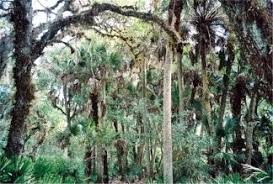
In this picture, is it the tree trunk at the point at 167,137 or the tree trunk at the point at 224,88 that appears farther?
the tree trunk at the point at 224,88

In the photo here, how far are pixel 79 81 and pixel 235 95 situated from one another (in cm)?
887

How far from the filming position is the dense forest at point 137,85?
12.1 metres

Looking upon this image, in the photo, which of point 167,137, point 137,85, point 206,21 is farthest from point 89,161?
point 167,137

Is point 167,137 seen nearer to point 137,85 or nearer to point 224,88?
point 224,88

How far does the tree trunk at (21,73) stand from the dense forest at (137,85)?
29 millimetres

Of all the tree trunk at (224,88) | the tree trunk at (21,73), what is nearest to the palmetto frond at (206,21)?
the tree trunk at (224,88)

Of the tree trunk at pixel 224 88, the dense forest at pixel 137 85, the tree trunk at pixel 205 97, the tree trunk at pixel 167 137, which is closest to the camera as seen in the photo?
the dense forest at pixel 137 85

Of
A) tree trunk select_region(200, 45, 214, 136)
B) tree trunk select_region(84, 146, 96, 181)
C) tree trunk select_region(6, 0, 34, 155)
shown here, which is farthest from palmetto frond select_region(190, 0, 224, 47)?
tree trunk select_region(84, 146, 96, 181)

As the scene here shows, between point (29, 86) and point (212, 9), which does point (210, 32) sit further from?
point (29, 86)

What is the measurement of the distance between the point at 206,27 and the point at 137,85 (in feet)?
30.7

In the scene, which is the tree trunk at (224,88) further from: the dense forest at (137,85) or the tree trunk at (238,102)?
the tree trunk at (238,102)

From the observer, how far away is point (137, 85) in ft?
96.5

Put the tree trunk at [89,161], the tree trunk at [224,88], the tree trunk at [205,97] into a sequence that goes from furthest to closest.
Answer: the tree trunk at [89,161] < the tree trunk at [205,97] < the tree trunk at [224,88]

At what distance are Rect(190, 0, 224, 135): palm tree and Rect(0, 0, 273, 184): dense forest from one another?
0.05 meters
